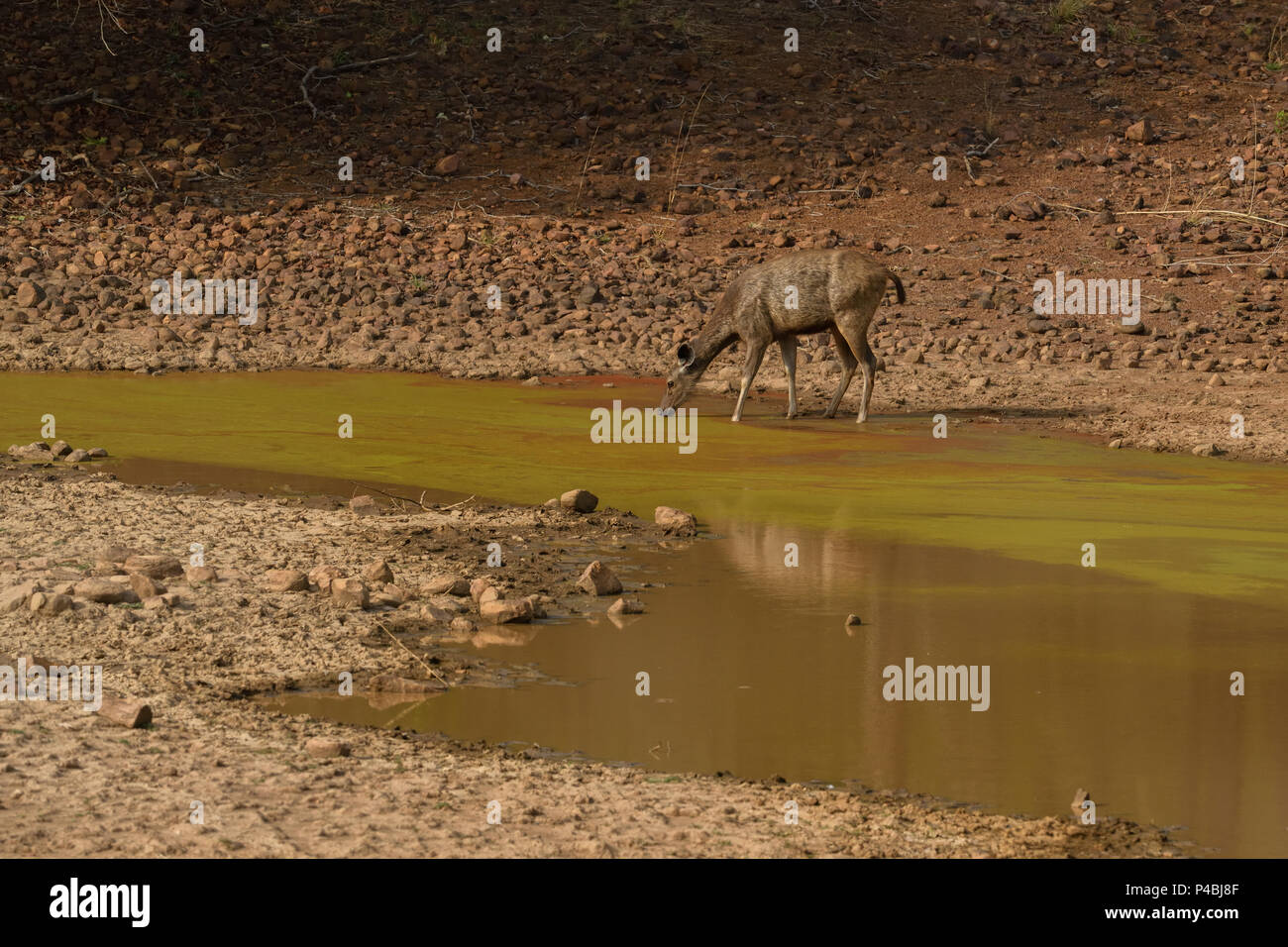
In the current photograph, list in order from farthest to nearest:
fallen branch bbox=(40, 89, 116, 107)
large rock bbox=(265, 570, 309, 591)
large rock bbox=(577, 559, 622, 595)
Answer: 1. fallen branch bbox=(40, 89, 116, 107)
2. large rock bbox=(577, 559, 622, 595)
3. large rock bbox=(265, 570, 309, 591)

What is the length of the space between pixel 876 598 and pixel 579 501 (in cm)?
235

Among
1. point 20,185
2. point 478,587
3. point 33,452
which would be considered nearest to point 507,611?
point 478,587

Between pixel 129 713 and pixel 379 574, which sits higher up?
pixel 379 574

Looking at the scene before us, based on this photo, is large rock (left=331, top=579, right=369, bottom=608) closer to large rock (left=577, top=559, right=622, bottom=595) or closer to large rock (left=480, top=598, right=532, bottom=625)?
large rock (left=480, top=598, right=532, bottom=625)

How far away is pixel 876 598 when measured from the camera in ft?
27.2

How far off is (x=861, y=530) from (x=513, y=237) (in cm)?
1061

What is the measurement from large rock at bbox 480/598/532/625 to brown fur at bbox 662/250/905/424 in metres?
6.53

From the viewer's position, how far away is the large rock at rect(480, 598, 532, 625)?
7.61m

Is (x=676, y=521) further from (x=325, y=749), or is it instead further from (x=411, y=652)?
(x=325, y=749)

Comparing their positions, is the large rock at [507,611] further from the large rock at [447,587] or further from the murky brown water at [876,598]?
the large rock at [447,587]

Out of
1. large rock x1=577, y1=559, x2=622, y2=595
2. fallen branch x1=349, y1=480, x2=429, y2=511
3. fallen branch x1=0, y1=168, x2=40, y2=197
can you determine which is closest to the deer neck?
fallen branch x1=349, y1=480, x2=429, y2=511

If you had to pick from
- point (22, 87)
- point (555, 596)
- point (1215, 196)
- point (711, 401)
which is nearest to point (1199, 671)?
point (555, 596)

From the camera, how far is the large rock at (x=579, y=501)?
1005cm

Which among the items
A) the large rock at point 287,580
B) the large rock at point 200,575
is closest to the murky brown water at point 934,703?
the large rock at point 287,580
